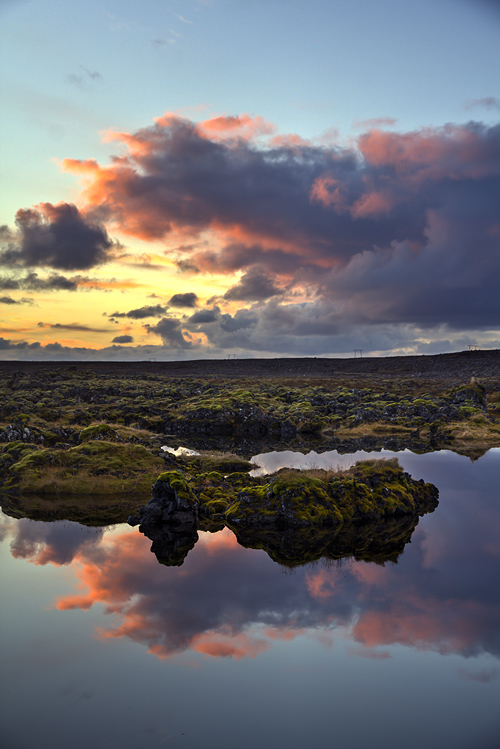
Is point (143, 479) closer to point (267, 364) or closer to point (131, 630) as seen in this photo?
point (131, 630)

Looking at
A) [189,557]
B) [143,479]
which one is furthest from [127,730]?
[143,479]

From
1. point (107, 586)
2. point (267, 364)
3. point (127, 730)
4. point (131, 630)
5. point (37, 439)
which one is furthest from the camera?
point (267, 364)

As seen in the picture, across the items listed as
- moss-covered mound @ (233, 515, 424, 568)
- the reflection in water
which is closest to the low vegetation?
moss-covered mound @ (233, 515, 424, 568)

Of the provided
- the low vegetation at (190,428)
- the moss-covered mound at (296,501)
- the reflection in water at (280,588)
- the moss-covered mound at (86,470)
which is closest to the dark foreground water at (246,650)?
the reflection in water at (280,588)

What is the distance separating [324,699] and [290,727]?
1326 mm

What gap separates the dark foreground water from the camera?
10.6 metres

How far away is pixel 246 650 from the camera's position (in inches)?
535

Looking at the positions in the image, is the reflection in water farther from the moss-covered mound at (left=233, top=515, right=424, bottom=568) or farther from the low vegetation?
the low vegetation

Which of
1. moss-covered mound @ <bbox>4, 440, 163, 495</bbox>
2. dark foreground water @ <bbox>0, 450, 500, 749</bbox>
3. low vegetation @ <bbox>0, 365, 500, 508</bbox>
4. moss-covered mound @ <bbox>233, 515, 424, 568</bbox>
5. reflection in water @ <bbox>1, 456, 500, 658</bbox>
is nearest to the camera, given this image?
dark foreground water @ <bbox>0, 450, 500, 749</bbox>

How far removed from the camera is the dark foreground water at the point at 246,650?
1062 cm

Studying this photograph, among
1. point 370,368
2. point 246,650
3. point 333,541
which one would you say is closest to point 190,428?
point 333,541

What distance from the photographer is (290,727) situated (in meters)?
10.7

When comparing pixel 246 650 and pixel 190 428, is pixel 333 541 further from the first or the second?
pixel 190 428

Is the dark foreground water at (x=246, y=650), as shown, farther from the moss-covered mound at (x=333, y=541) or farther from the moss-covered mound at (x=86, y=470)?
the moss-covered mound at (x=86, y=470)
